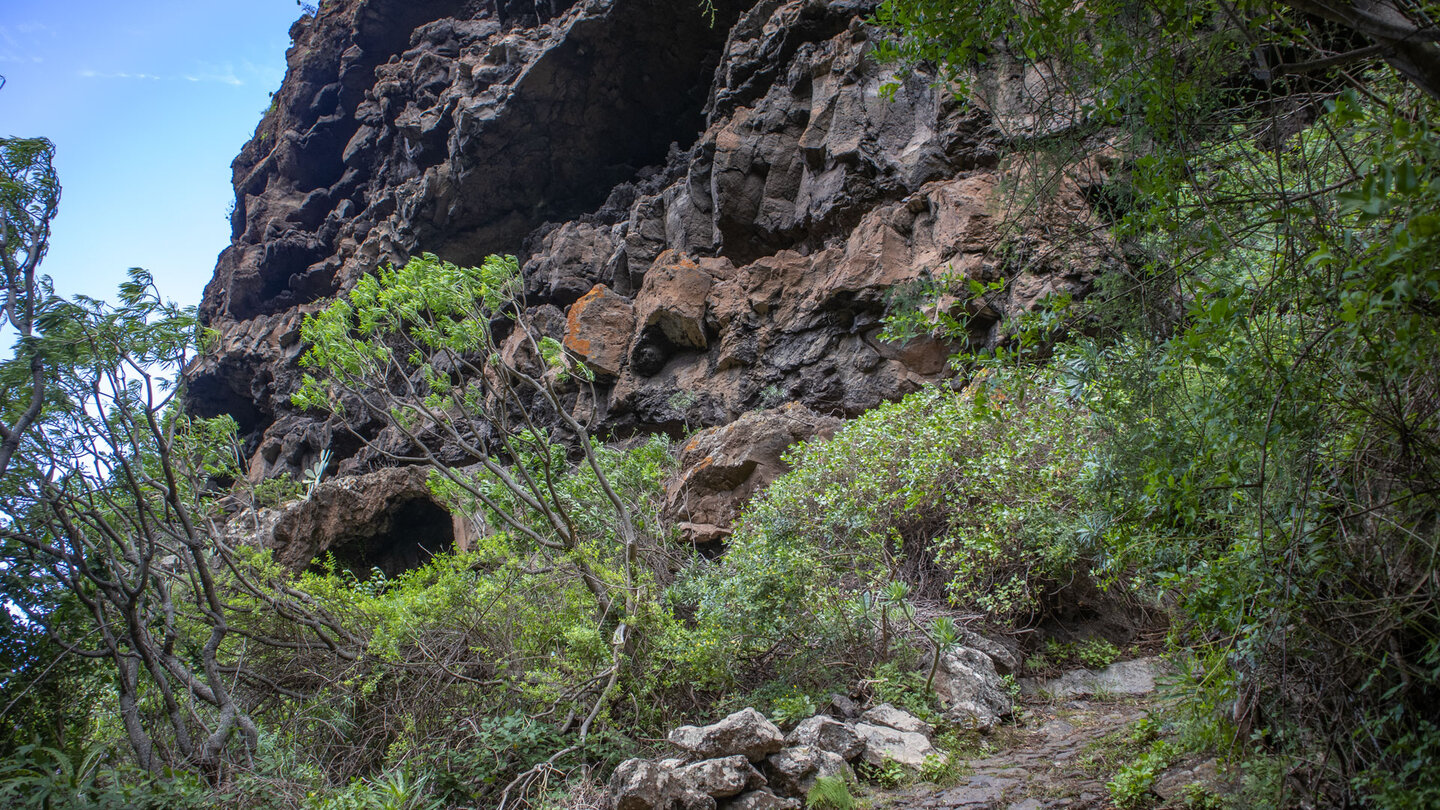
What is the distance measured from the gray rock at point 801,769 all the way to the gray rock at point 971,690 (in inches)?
54.9

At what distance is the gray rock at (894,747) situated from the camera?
16.3ft

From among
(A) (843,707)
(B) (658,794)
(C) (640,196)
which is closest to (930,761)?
(A) (843,707)

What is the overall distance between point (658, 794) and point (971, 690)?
10.0 ft

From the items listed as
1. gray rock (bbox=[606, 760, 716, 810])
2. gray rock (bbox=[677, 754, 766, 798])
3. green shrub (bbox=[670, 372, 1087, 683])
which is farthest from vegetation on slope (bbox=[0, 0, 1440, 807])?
gray rock (bbox=[677, 754, 766, 798])

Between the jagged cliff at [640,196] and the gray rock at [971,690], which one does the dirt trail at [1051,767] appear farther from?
the jagged cliff at [640,196]

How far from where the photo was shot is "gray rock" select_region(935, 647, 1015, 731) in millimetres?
5668

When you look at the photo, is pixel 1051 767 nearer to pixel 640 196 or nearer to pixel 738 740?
pixel 738 740

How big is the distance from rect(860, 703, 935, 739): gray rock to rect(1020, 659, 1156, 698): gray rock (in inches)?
65.8

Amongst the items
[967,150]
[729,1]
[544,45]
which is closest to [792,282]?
[967,150]

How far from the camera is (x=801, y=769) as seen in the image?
15.4ft

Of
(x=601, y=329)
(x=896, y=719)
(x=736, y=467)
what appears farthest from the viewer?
(x=601, y=329)

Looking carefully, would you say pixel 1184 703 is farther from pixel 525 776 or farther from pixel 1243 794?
pixel 525 776

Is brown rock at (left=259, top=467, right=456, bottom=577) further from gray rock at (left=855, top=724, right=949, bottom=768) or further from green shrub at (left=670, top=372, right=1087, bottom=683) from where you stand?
gray rock at (left=855, top=724, right=949, bottom=768)

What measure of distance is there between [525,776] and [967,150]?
40.0 feet
